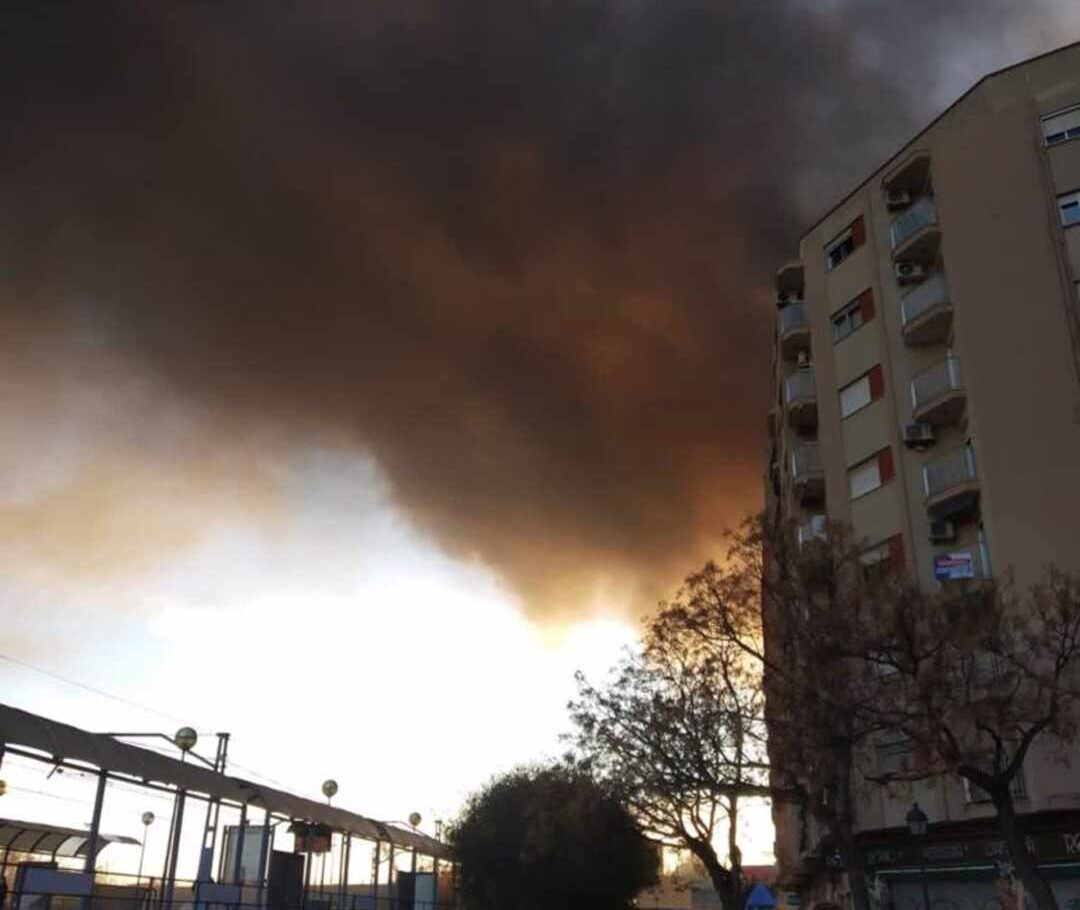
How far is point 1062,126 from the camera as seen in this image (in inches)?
1321

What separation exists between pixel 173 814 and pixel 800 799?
15.8 metres

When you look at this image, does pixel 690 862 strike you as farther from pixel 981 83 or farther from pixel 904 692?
pixel 981 83

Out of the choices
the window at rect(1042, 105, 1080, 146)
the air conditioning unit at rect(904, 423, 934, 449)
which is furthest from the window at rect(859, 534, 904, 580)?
the window at rect(1042, 105, 1080, 146)

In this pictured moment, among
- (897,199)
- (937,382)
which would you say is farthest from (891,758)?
(897,199)

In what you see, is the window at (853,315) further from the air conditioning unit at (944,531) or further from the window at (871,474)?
the air conditioning unit at (944,531)

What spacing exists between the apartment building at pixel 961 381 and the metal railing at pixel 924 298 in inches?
3.0

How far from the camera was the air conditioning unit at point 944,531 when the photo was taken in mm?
32531

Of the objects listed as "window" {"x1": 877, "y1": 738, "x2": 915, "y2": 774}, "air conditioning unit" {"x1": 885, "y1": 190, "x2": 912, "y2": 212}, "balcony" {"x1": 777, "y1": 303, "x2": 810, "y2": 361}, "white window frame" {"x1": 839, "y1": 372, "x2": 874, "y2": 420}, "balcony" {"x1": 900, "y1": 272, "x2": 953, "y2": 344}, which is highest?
"air conditioning unit" {"x1": 885, "y1": 190, "x2": 912, "y2": 212}

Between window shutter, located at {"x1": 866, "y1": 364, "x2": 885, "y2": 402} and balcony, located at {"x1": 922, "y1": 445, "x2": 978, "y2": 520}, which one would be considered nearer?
balcony, located at {"x1": 922, "y1": 445, "x2": 978, "y2": 520}

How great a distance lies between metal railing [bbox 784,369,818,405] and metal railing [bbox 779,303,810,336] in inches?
71.3

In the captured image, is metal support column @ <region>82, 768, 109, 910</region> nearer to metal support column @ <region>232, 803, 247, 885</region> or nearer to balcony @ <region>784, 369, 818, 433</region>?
metal support column @ <region>232, 803, 247, 885</region>

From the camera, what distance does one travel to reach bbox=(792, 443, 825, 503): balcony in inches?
1551

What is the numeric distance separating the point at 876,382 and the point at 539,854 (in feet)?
73.4

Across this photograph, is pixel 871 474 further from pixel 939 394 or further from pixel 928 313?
pixel 928 313
